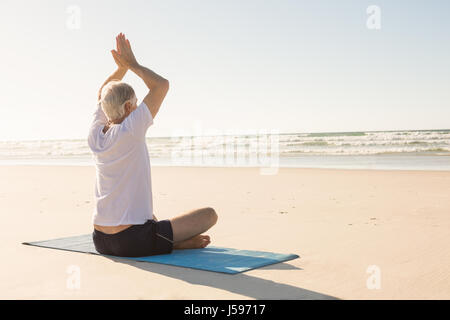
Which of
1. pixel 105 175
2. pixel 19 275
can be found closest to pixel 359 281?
pixel 105 175

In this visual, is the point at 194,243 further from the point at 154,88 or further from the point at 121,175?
the point at 154,88

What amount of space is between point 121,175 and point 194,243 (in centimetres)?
88

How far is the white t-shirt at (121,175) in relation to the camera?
11.2 feet

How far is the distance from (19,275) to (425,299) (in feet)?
8.15

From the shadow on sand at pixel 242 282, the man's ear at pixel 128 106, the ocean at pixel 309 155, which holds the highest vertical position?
the man's ear at pixel 128 106

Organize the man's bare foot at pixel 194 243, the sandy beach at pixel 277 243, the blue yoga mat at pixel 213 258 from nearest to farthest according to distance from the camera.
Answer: the sandy beach at pixel 277 243 → the blue yoga mat at pixel 213 258 → the man's bare foot at pixel 194 243

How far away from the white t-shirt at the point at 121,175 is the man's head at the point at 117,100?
88mm

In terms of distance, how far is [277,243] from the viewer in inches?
175

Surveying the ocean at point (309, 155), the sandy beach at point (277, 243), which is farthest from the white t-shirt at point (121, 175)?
the ocean at point (309, 155)

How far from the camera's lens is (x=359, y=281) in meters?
3.11

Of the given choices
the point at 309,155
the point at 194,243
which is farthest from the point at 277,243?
the point at 309,155

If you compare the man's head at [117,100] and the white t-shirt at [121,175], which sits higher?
the man's head at [117,100]

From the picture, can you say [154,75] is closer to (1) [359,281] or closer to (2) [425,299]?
(1) [359,281]

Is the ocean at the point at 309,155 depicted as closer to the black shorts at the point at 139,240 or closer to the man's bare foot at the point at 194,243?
the man's bare foot at the point at 194,243
